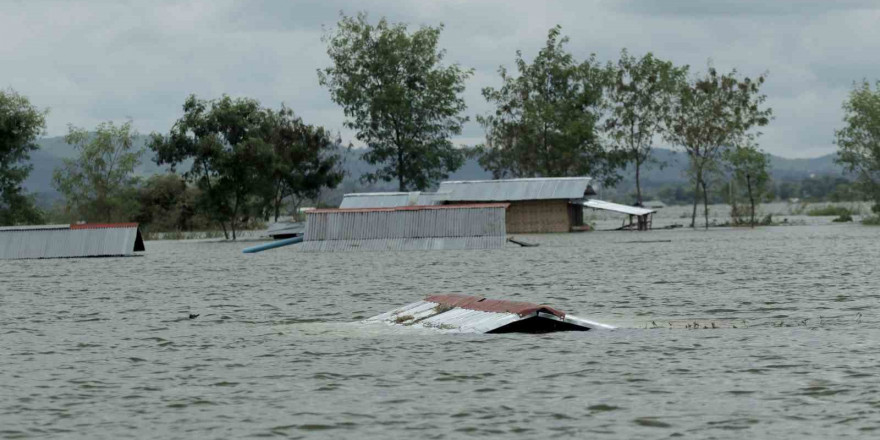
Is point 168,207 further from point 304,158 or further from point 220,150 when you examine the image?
point 220,150

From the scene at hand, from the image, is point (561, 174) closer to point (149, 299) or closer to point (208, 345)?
point (149, 299)

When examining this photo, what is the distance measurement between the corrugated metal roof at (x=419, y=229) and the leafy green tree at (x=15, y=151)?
27677mm

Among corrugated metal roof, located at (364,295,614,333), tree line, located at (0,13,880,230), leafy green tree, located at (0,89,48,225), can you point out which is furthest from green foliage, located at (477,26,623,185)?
corrugated metal roof, located at (364,295,614,333)

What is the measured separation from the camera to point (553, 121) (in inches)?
3469

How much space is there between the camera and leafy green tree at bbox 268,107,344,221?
291ft

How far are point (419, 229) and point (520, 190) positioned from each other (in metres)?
25.4

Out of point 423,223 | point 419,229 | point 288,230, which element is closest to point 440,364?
point 419,229

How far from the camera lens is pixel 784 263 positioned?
121 ft

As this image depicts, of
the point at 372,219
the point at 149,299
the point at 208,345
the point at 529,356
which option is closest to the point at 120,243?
the point at 372,219

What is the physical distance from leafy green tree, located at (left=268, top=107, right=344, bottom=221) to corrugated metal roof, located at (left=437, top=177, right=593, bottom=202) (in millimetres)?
14241

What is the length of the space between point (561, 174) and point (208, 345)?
75.5 metres

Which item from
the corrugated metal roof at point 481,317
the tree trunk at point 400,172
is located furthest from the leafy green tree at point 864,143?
the corrugated metal roof at point 481,317

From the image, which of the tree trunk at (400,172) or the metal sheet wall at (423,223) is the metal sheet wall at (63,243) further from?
the tree trunk at (400,172)

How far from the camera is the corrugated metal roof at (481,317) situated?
17.7m
